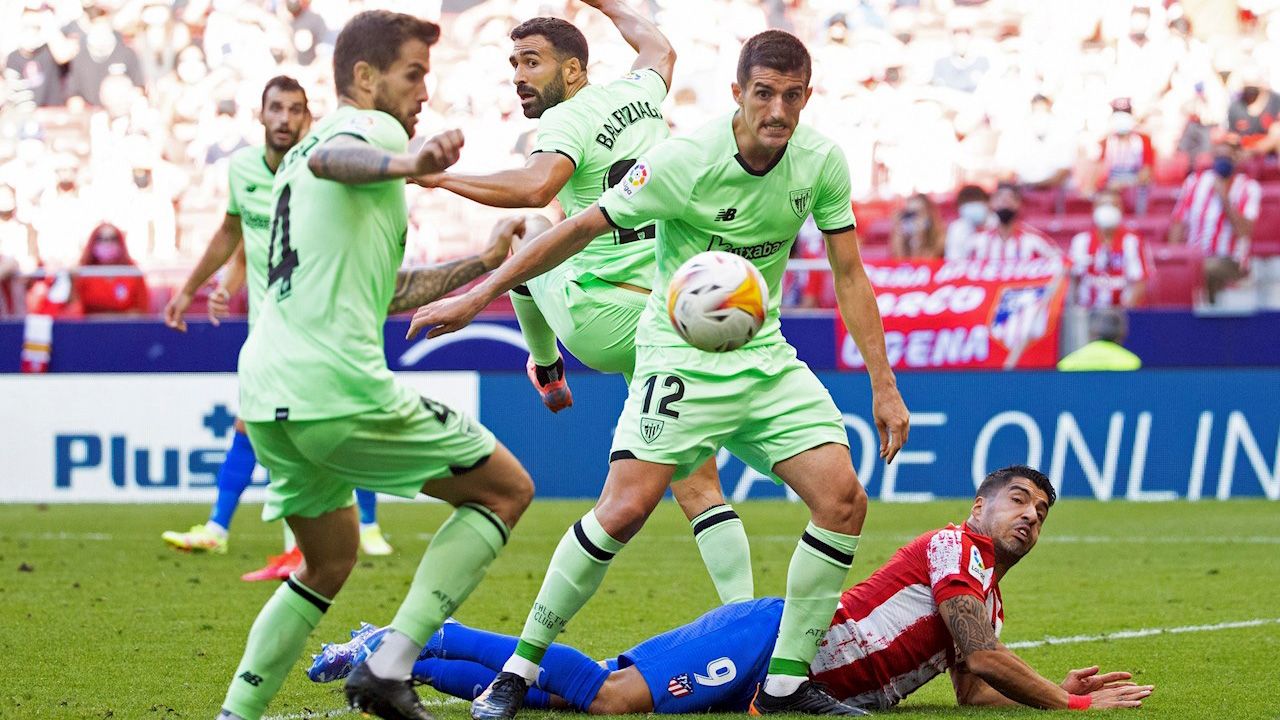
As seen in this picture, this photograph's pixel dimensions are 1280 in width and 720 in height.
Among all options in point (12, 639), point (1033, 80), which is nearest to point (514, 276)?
point (12, 639)

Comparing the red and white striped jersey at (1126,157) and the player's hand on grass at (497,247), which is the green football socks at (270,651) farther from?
the red and white striped jersey at (1126,157)

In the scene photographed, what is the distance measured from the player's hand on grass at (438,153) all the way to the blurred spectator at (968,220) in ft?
40.9

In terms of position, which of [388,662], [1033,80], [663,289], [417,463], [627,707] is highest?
[1033,80]

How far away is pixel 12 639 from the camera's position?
275 inches

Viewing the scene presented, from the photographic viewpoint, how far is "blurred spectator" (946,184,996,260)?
1620cm

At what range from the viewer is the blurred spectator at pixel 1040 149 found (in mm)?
17766

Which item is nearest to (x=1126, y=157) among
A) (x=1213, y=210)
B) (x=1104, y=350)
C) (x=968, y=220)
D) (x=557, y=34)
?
(x=1213, y=210)

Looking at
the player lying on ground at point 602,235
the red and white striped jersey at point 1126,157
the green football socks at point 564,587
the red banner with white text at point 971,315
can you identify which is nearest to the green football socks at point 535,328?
the player lying on ground at point 602,235

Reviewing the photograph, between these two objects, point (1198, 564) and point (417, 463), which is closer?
point (417, 463)

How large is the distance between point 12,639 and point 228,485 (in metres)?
2.91

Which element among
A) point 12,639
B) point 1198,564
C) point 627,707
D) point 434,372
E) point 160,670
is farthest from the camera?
point 434,372

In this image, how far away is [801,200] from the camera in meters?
5.58

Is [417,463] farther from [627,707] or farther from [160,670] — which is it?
[160,670]

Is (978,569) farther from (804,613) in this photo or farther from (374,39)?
(374,39)
